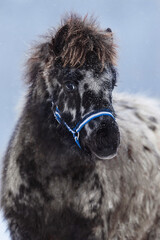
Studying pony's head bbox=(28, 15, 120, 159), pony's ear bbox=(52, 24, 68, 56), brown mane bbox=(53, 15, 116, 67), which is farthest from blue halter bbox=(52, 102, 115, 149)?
pony's ear bbox=(52, 24, 68, 56)

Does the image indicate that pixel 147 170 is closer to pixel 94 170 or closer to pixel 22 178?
pixel 94 170

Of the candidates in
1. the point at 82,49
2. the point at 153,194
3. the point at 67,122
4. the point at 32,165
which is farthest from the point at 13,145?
the point at 153,194

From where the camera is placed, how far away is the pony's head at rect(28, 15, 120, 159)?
3.85m

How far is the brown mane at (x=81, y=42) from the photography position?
4116mm

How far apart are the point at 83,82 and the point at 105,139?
0.74 meters

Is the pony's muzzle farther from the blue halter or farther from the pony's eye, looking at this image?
the pony's eye

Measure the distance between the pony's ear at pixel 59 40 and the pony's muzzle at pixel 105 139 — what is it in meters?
1.06

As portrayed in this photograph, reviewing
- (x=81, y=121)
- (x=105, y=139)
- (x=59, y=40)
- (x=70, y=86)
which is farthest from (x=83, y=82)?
(x=105, y=139)

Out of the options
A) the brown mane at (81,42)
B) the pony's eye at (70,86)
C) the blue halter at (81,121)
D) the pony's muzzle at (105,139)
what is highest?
the brown mane at (81,42)

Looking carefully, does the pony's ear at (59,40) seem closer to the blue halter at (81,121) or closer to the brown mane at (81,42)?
the brown mane at (81,42)

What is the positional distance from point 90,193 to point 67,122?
33.2 inches

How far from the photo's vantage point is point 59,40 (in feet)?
14.1

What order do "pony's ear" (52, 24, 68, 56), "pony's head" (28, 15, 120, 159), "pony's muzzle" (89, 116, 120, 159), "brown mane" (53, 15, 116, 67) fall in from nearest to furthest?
"pony's muzzle" (89, 116, 120, 159) → "pony's head" (28, 15, 120, 159) → "brown mane" (53, 15, 116, 67) → "pony's ear" (52, 24, 68, 56)

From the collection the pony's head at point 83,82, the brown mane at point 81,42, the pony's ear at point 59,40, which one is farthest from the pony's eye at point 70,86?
the pony's ear at point 59,40
